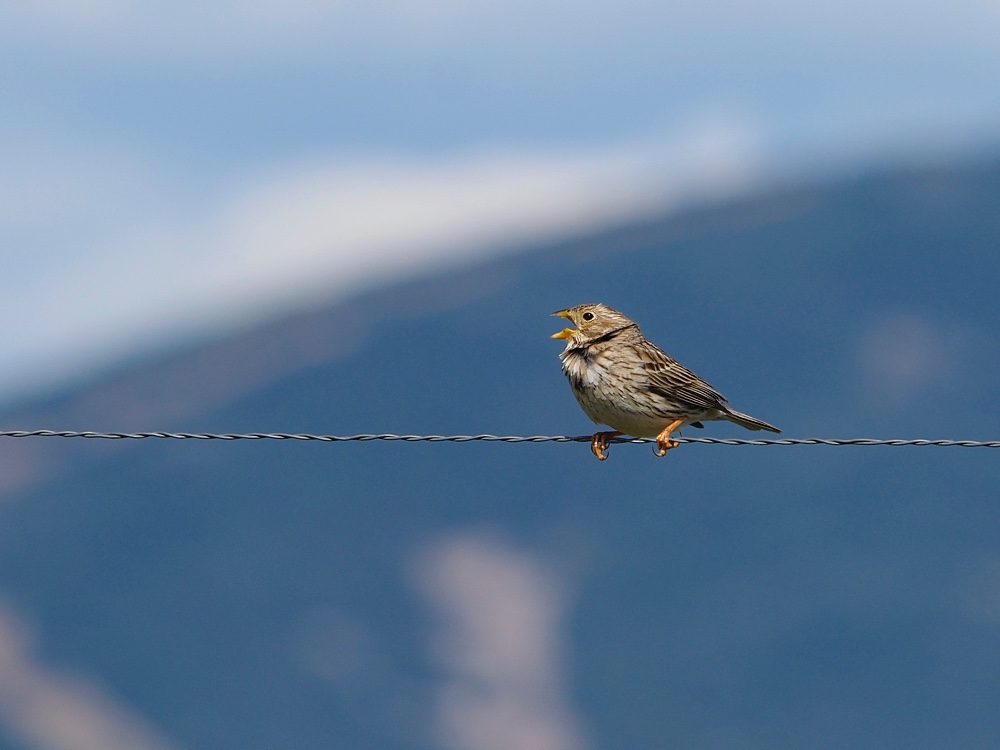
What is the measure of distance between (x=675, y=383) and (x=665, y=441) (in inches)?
33.5

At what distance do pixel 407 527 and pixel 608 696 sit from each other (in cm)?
2988

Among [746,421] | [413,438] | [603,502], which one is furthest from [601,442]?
[603,502]

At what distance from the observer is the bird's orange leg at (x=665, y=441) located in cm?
1431

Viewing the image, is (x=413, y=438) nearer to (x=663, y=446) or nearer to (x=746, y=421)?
(x=663, y=446)

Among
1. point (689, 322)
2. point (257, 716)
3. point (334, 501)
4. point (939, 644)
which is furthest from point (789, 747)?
point (689, 322)

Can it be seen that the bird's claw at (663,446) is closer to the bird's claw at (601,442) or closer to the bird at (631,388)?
the bird at (631,388)

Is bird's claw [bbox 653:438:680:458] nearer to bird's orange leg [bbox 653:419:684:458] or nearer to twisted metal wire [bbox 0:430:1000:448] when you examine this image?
bird's orange leg [bbox 653:419:684:458]

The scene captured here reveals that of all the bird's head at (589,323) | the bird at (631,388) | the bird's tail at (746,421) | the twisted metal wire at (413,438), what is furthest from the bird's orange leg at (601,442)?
the twisted metal wire at (413,438)

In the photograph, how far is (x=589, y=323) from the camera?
615 inches

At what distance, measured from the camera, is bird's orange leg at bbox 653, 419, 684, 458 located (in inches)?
563

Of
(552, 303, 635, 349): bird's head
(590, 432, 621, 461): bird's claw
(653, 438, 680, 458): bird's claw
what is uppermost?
(552, 303, 635, 349): bird's head

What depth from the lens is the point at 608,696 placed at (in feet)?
368

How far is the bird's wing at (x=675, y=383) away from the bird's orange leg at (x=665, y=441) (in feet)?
0.74

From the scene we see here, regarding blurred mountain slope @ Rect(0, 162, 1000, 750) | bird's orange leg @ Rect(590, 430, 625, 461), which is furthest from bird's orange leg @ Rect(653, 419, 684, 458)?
blurred mountain slope @ Rect(0, 162, 1000, 750)
